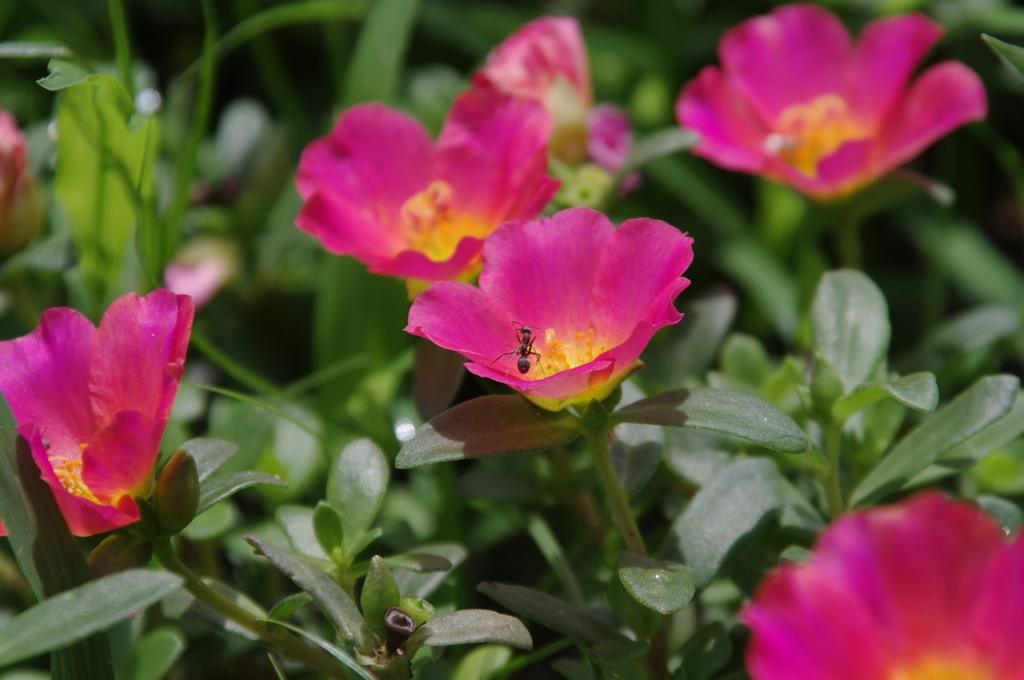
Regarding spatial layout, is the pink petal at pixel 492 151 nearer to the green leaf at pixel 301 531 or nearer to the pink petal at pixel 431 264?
the pink petal at pixel 431 264

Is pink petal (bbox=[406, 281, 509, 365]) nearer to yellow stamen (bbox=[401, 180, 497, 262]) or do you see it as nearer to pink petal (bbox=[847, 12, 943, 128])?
yellow stamen (bbox=[401, 180, 497, 262])

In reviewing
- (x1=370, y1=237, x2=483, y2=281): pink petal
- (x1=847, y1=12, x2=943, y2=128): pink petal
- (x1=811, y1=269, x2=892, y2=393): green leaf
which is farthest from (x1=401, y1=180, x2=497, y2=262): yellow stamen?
(x1=847, y1=12, x2=943, y2=128): pink petal

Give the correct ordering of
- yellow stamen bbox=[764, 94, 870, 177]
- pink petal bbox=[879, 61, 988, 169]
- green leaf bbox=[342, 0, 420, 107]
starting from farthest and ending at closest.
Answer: green leaf bbox=[342, 0, 420, 107]
yellow stamen bbox=[764, 94, 870, 177]
pink petal bbox=[879, 61, 988, 169]

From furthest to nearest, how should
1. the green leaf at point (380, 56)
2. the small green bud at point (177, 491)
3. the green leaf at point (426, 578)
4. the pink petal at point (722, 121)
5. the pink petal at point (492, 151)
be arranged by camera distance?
the green leaf at point (380, 56)
the pink petal at point (722, 121)
the pink petal at point (492, 151)
the green leaf at point (426, 578)
the small green bud at point (177, 491)

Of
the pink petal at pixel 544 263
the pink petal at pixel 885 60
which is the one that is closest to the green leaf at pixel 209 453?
the pink petal at pixel 544 263

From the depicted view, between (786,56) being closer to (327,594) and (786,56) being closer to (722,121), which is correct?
(722,121)

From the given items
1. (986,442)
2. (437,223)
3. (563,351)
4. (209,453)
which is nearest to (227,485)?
(209,453)
